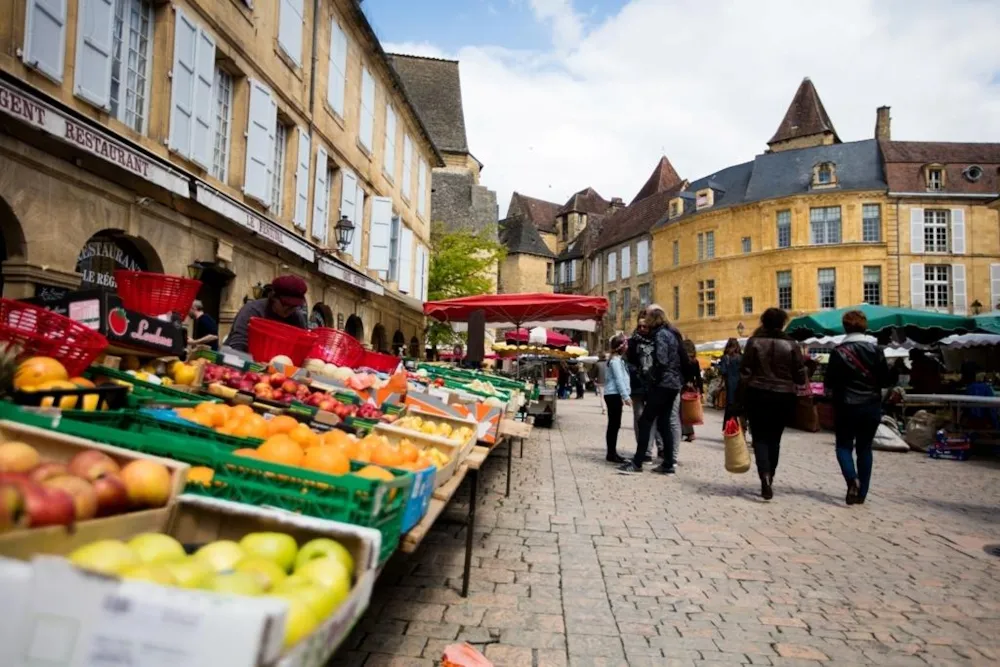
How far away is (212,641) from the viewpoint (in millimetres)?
1029

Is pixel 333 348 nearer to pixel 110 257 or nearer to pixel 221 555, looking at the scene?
pixel 110 257

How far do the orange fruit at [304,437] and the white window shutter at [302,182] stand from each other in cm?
1110

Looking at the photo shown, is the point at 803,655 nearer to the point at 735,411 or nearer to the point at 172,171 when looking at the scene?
the point at 735,411

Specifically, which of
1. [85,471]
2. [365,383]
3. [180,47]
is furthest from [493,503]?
[180,47]

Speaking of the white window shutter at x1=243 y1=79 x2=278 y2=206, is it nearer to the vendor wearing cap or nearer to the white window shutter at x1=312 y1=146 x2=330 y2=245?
the white window shutter at x1=312 y1=146 x2=330 y2=245

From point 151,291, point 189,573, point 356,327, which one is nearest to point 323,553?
point 189,573

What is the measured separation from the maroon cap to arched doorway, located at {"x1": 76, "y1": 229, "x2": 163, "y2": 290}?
11.5ft

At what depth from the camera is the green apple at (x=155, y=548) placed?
1.53 metres

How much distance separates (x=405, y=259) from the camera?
22359 mm

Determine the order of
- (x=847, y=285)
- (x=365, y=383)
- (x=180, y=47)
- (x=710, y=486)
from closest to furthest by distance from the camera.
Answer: (x=365, y=383)
(x=710, y=486)
(x=180, y=47)
(x=847, y=285)

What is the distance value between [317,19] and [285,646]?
1517 centimetres

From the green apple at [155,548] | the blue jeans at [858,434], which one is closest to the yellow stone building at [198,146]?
the green apple at [155,548]

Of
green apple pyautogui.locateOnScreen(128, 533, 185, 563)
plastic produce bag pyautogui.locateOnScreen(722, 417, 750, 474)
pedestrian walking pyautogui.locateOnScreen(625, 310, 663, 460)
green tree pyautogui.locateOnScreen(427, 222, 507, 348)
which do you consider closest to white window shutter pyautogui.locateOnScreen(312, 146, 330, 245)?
pedestrian walking pyautogui.locateOnScreen(625, 310, 663, 460)

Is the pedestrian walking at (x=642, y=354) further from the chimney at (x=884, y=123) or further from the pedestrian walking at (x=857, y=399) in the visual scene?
the chimney at (x=884, y=123)
